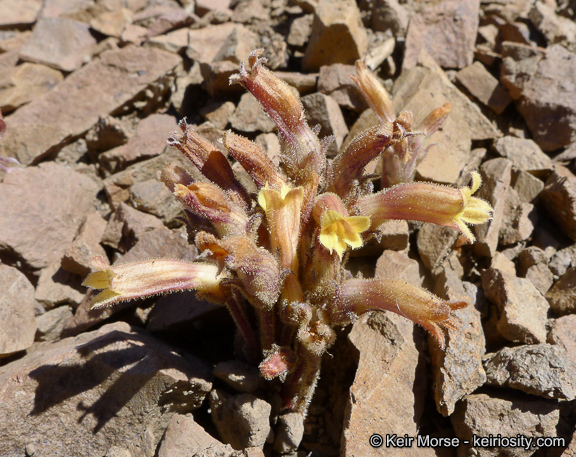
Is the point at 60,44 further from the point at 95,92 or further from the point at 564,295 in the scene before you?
the point at 564,295

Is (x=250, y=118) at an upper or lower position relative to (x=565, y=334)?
upper

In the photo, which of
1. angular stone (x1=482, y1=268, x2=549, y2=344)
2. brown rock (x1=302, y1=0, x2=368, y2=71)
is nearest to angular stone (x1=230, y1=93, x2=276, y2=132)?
brown rock (x1=302, y1=0, x2=368, y2=71)

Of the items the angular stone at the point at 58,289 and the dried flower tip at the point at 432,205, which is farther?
the angular stone at the point at 58,289

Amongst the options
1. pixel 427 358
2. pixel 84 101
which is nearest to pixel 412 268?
pixel 427 358

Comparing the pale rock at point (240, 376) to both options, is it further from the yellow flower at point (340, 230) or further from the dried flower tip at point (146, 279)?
the yellow flower at point (340, 230)

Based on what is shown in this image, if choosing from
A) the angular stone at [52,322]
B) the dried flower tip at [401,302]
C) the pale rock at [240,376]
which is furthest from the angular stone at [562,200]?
the angular stone at [52,322]

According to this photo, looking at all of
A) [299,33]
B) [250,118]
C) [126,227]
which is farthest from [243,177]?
[299,33]

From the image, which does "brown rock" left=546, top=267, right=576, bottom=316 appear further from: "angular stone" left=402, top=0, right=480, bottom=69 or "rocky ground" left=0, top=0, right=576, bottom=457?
"angular stone" left=402, top=0, right=480, bottom=69
